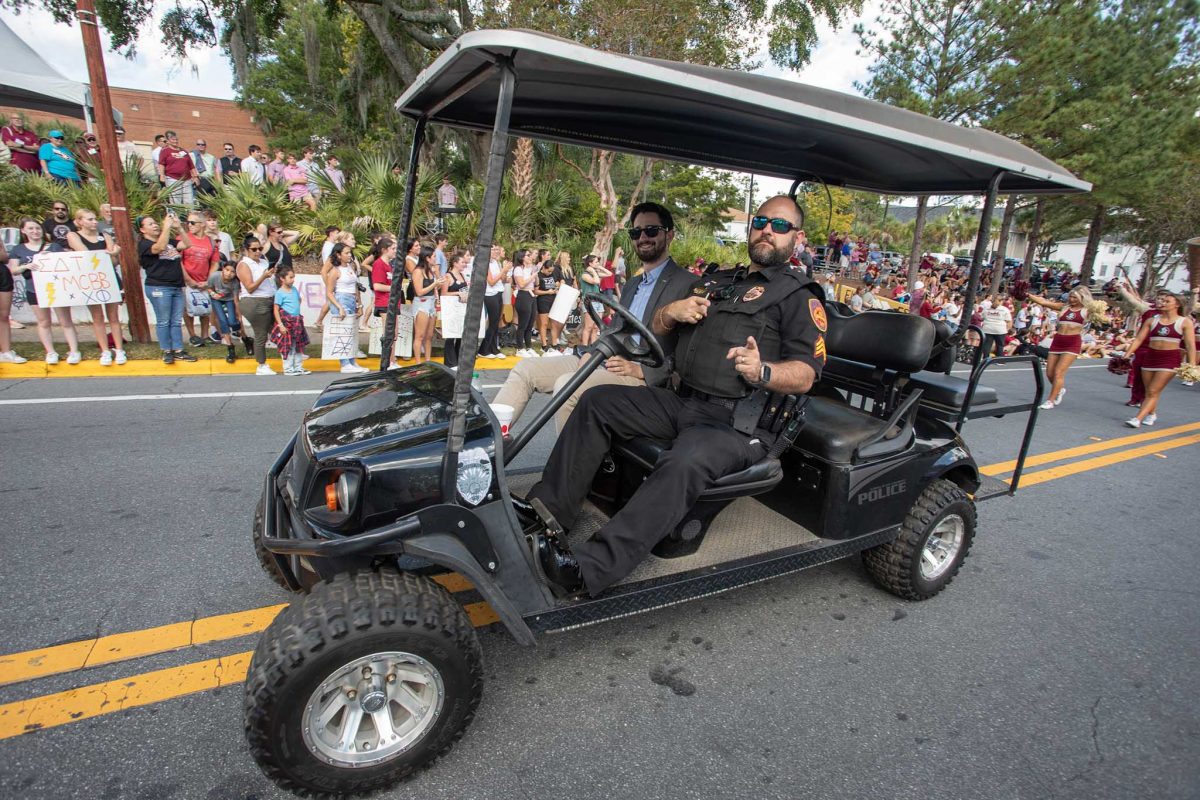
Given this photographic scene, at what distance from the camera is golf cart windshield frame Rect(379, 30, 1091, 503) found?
1995 millimetres

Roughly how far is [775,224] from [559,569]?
199 cm

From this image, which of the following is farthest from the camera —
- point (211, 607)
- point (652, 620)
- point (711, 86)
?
point (652, 620)

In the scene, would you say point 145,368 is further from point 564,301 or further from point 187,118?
point 187,118

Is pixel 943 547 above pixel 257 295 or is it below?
below

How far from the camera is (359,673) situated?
191 cm

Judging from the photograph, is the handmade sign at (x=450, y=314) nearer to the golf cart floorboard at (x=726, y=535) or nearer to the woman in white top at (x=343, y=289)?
the woman in white top at (x=343, y=289)

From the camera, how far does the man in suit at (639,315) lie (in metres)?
3.70

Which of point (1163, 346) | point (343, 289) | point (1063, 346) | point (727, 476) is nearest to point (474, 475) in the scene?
point (727, 476)

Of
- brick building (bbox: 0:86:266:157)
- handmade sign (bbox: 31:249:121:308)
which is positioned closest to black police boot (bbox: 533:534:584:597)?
handmade sign (bbox: 31:249:121:308)

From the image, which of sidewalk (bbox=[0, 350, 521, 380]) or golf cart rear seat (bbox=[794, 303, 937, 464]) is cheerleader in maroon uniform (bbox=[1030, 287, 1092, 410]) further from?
sidewalk (bbox=[0, 350, 521, 380])

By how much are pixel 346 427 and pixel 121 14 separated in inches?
879

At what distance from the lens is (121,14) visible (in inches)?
675

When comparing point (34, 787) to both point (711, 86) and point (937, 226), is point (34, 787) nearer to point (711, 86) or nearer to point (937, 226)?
point (711, 86)

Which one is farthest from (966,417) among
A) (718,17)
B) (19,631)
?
(718,17)
